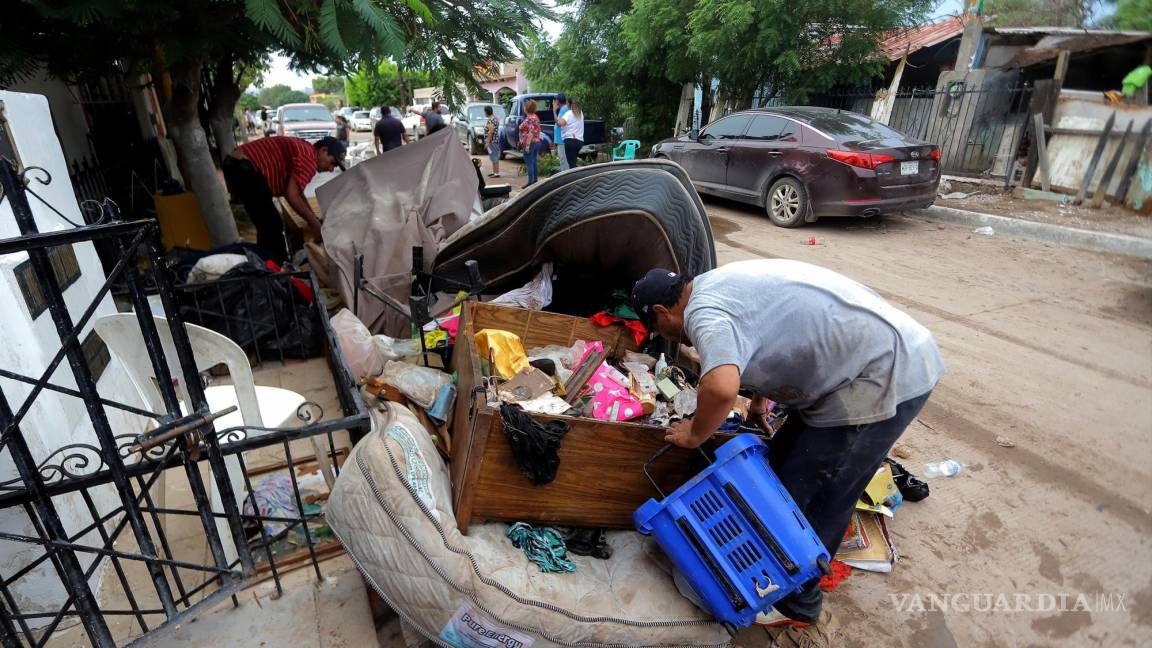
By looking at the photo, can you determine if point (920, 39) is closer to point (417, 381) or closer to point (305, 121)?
point (417, 381)

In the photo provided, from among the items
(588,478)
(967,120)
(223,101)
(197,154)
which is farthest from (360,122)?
(588,478)

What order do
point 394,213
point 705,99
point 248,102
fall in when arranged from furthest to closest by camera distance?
point 248,102, point 705,99, point 394,213

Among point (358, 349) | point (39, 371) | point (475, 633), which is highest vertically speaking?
point (39, 371)

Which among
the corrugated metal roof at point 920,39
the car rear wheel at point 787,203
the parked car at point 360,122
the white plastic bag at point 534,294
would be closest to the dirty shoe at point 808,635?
the white plastic bag at point 534,294

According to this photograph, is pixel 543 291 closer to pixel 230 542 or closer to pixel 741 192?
pixel 230 542

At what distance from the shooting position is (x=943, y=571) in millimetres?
2590

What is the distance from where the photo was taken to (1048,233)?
7.06m

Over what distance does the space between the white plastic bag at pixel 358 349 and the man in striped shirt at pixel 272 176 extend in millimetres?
2098

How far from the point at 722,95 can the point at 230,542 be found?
13.3 m

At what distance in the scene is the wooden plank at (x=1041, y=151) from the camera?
8.01 meters

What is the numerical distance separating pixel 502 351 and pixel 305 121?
772 inches

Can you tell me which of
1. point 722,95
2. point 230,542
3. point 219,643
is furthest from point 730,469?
point 722,95

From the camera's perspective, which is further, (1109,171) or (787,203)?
(787,203)

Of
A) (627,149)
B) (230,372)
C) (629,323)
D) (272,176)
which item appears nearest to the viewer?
(230,372)
